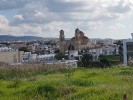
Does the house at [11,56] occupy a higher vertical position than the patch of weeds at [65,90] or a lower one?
→ lower

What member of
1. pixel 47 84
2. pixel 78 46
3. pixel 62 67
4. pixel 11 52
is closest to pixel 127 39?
pixel 11 52

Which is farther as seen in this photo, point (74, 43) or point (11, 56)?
point (74, 43)

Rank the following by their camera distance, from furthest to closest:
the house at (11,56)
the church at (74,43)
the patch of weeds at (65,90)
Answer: the church at (74,43), the house at (11,56), the patch of weeds at (65,90)

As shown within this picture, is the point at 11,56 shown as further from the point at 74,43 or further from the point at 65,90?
the point at 65,90

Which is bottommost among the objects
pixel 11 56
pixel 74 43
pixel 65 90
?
pixel 11 56

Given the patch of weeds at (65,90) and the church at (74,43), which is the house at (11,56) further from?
the patch of weeds at (65,90)

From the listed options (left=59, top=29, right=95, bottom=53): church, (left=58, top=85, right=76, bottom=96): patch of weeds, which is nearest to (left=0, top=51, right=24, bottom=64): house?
(left=59, top=29, right=95, bottom=53): church

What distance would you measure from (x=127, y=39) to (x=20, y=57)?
94.0 ft

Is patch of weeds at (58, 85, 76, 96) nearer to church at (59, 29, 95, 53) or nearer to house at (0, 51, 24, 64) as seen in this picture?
house at (0, 51, 24, 64)

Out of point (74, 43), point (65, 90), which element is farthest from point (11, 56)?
point (65, 90)

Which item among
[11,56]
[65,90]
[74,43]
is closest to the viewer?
[65,90]

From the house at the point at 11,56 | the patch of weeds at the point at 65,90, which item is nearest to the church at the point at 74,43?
the house at the point at 11,56

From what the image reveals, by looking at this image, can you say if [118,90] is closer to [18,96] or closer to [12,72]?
[18,96]

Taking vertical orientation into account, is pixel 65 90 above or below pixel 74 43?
below
